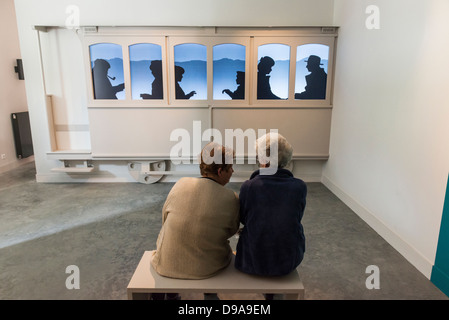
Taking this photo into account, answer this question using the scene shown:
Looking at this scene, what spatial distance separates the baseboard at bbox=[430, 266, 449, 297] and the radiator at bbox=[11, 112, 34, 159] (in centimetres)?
663

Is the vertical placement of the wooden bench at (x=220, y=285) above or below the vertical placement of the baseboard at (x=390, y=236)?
above

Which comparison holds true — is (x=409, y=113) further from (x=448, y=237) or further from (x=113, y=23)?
(x=113, y=23)

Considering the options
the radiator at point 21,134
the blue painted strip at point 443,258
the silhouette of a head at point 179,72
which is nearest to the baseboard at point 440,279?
the blue painted strip at point 443,258

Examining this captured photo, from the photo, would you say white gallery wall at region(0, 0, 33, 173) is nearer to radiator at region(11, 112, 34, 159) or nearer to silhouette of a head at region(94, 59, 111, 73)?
radiator at region(11, 112, 34, 159)

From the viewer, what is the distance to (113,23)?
451 cm

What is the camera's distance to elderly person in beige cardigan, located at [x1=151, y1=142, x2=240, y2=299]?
157cm

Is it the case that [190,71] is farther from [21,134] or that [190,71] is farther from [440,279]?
[440,279]

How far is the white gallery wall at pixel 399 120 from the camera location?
93.5 inches

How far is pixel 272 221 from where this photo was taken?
1.58 meters

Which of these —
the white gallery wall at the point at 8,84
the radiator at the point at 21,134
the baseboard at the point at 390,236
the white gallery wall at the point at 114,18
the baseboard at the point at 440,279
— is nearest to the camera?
the baseboard at the point at 440,279

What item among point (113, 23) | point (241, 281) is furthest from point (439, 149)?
point (113, 23)

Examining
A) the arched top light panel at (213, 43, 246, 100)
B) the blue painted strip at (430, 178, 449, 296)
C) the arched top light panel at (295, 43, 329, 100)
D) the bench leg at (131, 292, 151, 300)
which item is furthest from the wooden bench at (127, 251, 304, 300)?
the arched top light panel at (295, 43, 329, 100)

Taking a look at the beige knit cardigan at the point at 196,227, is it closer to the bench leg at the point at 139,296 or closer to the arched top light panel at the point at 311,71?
the bench leg at the point at 139,296

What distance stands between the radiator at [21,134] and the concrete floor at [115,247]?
1.68 m
